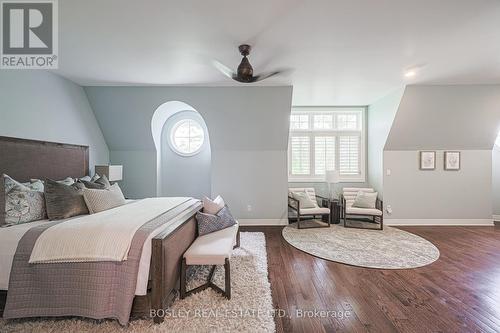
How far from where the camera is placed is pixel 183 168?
16.1ft

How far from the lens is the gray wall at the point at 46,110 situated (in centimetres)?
260

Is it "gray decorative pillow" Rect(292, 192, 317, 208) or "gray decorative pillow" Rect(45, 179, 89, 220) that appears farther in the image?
"gray decorative pillow" Rect(292, 192, 317, 208)

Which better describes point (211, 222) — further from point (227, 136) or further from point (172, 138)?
point (172, 138)

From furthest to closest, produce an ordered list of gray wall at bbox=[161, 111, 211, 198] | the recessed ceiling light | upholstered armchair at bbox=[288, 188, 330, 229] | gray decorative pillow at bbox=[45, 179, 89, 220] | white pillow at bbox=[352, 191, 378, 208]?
gray wall at bbox=[161, 111, 211, 198], white pillow at bbox=[352, 191, 378, 208], upholstered armchair at bbox=[288, 188, 330, 229], the recessed ceiling light, gray decorative pillow at bbox=[45, 179, 89, 220]

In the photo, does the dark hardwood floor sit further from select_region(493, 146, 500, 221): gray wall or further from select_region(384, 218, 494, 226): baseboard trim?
select_region(493, 146, 500, 221): gray wall

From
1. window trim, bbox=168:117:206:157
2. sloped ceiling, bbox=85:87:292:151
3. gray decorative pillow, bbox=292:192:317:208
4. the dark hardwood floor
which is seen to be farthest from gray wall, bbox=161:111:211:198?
the dark hardwood floor

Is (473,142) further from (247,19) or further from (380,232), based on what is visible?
(247,19)

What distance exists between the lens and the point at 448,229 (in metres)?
4.27

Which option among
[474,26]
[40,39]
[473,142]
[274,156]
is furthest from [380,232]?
[40,39]

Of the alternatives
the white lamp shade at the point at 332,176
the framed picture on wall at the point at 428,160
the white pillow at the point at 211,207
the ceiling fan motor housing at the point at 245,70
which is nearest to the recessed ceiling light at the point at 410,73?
the framed picture on wall at the point at 428,160

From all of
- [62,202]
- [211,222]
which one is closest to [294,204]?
[211,222]

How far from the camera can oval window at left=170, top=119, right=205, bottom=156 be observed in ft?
16.2

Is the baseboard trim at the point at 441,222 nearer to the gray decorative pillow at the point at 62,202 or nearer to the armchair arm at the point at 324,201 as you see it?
the armchair arm at the point at 324,201

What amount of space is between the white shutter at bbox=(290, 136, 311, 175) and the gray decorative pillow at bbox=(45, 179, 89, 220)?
4.20 meters
